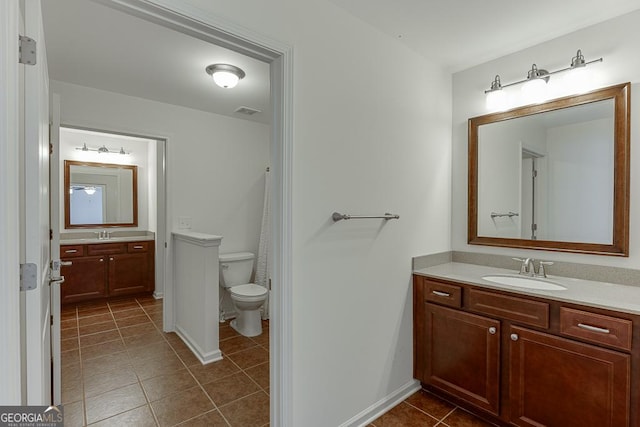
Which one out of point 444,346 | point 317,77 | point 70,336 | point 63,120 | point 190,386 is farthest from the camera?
point 70,336

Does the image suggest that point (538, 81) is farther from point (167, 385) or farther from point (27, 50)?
point (167, 385)

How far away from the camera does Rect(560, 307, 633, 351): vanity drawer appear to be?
1.40 meters

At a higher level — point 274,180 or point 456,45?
point 456,45

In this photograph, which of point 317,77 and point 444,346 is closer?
point 317,77

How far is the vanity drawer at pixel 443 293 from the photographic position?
1.96 meters

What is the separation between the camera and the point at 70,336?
121 inches

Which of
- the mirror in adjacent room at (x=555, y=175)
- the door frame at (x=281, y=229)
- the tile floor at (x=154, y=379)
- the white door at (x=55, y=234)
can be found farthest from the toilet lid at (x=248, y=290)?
the mirror in adjacent room at (x=555, y=175)

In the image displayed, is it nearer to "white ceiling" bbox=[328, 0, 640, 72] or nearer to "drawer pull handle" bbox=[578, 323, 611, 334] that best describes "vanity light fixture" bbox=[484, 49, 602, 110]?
"white ceiling" bbox=[328, 0, 640, 72]

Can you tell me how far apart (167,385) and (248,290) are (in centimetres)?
110

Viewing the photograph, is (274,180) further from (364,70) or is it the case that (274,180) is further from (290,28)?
(364,70)

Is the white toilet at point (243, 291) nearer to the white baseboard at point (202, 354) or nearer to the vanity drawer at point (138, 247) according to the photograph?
the white baseboard at point (202, 354)

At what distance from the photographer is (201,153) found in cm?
349

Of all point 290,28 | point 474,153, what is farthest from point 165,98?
point 474,153

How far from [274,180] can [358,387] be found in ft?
4.34
